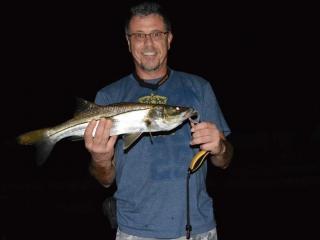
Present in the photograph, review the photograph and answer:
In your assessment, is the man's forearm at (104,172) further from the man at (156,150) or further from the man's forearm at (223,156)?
the man's forearm at (223,156)

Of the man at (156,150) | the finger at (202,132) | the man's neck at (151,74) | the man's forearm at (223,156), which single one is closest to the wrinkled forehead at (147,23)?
the man at (156,150)

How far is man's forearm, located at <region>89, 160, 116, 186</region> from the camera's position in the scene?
352cm

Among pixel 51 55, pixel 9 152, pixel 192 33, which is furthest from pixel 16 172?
pixel 192 33

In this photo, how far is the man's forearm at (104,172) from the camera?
3520 millimetres

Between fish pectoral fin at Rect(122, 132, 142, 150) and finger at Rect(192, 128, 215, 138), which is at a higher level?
finger at Rect(192, 128, 215, 138)

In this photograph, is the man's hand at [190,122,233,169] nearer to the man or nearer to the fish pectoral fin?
the man

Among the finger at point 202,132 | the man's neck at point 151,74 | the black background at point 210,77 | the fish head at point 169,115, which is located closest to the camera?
the finger at point 202,132

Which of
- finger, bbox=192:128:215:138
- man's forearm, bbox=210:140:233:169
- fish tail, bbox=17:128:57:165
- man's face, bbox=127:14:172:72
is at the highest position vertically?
man's face, bbox=127:14:172:72

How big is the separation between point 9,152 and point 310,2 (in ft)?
50.6

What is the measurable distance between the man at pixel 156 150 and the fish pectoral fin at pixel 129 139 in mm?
120

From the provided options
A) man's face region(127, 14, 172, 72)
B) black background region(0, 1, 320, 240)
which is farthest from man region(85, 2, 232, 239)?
black background region(0, 1, 320, 240)

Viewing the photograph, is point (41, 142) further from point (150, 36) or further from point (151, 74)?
point (150, 36)

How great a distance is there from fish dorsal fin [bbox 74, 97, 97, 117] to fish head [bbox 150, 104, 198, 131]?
0.57m

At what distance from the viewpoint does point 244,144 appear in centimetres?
1698
